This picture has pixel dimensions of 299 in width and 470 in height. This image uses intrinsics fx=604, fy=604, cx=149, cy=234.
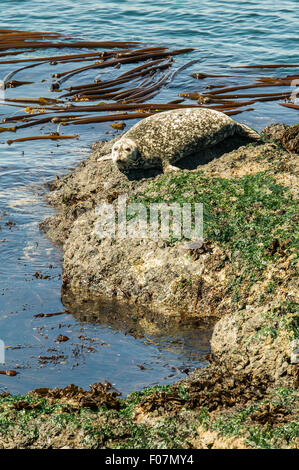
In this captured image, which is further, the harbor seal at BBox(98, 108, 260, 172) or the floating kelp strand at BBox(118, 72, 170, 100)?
the floating kelp strand at BBox(118, 72, 170, 100)

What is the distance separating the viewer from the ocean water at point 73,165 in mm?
4840

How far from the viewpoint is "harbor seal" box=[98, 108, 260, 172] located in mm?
7008

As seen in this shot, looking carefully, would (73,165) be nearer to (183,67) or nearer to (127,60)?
(183,67)

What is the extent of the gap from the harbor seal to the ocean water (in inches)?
56.3

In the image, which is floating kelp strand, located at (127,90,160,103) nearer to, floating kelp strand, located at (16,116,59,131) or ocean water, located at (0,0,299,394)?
ocean water, located at (0,0,299,394)

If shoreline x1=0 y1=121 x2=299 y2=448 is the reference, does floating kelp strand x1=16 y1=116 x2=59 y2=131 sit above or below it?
above

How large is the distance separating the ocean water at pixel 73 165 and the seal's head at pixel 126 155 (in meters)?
1.28

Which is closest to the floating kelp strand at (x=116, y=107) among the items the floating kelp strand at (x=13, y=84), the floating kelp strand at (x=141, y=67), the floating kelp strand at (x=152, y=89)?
the floating kelp strand at (x=152, y=89)

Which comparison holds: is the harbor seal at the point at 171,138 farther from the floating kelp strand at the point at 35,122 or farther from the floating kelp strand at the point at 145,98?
the floating kelp strand at the point at 145,98

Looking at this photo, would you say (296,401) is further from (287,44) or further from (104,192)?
(287,44)

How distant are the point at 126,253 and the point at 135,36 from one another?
44.7 ft

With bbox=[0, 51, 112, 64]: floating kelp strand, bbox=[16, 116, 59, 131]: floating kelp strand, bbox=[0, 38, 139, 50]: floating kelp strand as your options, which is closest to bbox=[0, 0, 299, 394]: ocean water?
bbox=[0, 51, 112, 64]: floating kelp strand

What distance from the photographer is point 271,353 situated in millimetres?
4582

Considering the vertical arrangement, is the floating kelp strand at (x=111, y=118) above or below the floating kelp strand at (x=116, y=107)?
below
